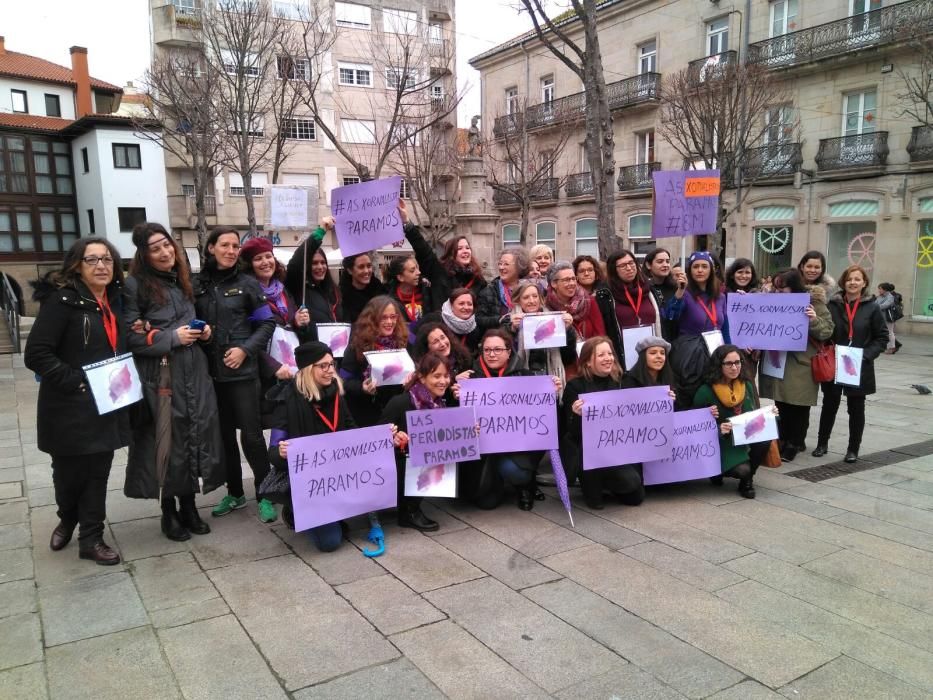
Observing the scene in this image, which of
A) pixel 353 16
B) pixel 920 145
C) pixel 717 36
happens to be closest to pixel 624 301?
pixel 920 145

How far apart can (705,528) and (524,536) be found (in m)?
1.28

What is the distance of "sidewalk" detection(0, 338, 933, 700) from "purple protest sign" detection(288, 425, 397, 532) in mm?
301

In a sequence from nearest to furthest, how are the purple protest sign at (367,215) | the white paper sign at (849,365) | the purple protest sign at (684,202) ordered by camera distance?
1. the purple protest sign at (367,215)
2. the white paper sign at (849,365)
3. the purple protest sign at (684,202)

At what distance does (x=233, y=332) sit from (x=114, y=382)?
0.89 m

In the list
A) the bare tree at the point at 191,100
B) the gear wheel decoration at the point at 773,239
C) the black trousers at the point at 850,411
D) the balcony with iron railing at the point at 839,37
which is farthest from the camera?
the gear wheel decoration at the point at 773,239

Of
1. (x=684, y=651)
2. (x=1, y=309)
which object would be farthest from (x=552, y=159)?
(x=684, y=651)

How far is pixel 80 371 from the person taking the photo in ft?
13.0

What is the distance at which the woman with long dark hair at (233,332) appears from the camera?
4.67 metres

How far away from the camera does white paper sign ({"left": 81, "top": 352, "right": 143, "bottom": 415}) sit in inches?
155

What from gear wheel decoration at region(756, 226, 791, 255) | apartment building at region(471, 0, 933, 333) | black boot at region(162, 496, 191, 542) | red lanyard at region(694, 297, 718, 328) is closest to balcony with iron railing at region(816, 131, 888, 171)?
apartment building at region(471, 0, 933, 333)

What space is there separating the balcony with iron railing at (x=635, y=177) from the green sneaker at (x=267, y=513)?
25.4 meters

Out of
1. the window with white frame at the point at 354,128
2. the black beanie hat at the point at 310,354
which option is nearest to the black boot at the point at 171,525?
the black beanie hat at the point at 310,354

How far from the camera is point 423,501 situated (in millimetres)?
5449

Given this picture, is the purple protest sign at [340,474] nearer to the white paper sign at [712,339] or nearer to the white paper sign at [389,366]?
the white paper sign at [389,366]
